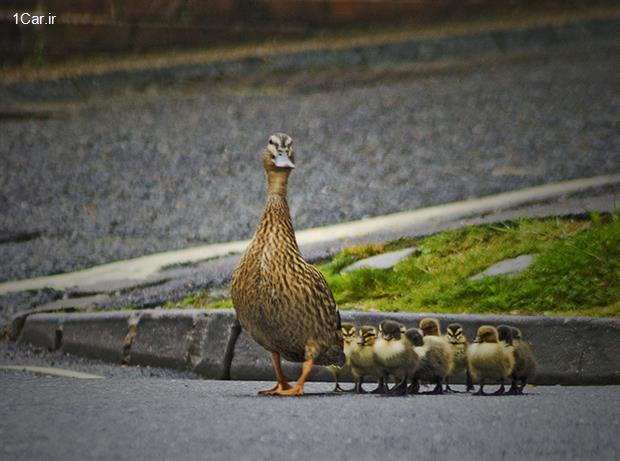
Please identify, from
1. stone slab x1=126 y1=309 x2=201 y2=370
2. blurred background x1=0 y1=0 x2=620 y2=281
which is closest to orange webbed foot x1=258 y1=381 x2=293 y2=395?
stone slab x1=126 y1=309 x2=201 y2=370

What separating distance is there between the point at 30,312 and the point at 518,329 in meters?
3.28

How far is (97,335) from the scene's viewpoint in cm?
794

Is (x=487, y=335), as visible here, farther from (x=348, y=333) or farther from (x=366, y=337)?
(x=348, y=333)

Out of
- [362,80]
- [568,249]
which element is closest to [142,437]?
[568,249]

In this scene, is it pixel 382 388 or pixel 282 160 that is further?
pixel 382 388

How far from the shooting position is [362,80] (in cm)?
1720

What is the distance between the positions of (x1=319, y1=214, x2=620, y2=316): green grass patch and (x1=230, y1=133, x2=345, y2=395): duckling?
4.33 ft

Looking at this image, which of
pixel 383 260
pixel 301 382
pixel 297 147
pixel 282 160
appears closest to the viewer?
pixel 301 382

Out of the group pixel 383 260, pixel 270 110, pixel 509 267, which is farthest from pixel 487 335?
pixel 270 110

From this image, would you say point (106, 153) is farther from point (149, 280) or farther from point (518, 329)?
point (518, 329)

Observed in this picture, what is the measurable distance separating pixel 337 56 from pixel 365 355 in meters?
11.9

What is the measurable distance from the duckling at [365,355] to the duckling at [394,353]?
39 mm

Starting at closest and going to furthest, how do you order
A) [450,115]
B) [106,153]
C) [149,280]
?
[149,280] < [106,153] < [450,115]

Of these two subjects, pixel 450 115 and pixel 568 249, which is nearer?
pixel 568 249
